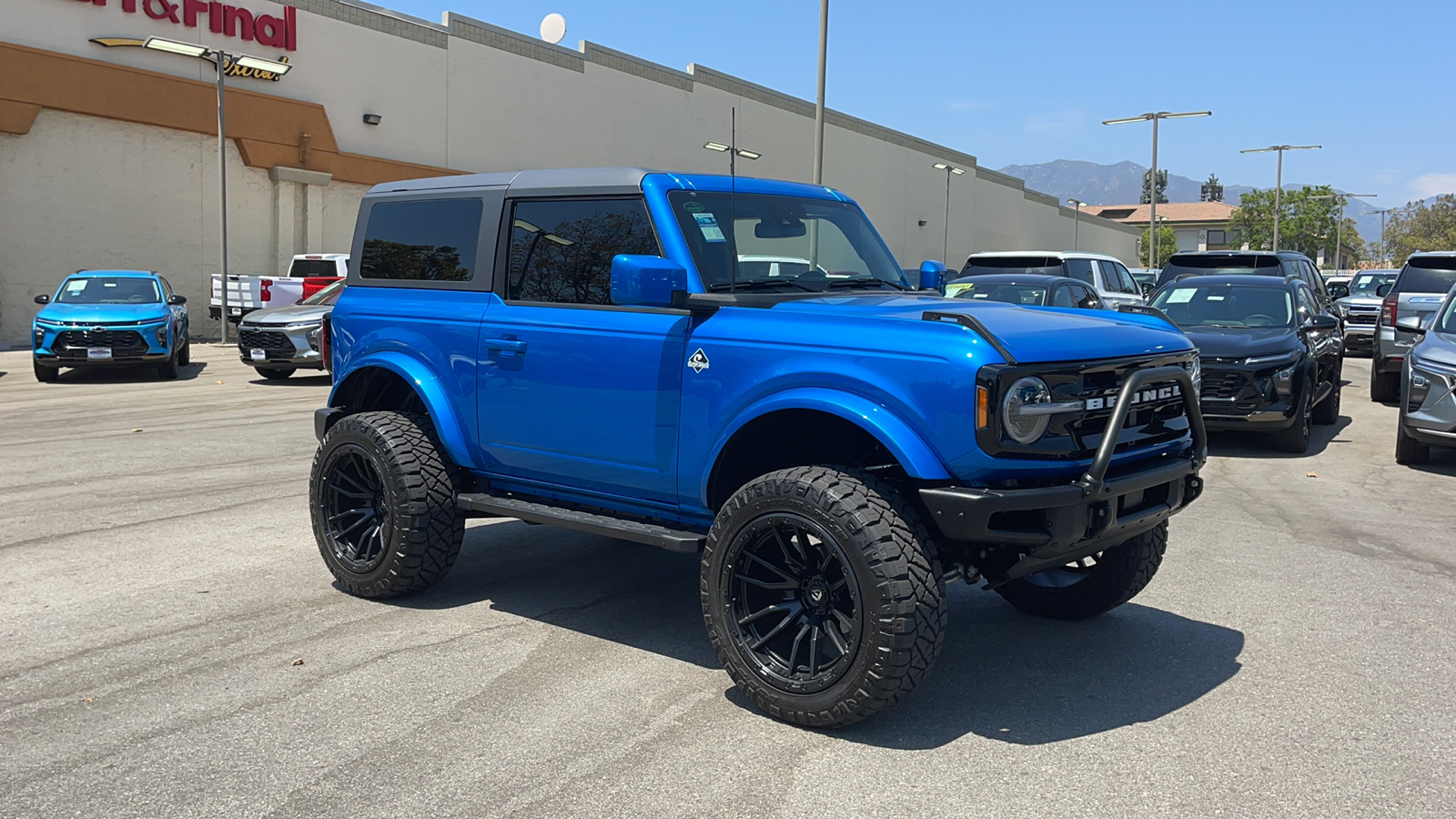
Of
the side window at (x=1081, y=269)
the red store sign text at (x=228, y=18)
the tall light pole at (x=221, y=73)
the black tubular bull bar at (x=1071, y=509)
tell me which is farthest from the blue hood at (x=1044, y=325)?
the red store sign text at (x=228, y=18)

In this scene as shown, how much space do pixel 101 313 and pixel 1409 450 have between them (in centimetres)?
1744

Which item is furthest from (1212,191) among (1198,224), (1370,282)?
(1370,282)

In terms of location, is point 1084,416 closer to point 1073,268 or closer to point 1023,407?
point 1023,407

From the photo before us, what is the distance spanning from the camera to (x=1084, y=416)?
167 inches

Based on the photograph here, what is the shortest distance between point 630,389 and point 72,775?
2.41 metres

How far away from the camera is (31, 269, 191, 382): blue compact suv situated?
17.6 m

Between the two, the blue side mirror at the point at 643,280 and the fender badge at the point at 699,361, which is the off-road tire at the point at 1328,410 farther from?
the blue side mirror at the point at 643,280

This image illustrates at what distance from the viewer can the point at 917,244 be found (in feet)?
198

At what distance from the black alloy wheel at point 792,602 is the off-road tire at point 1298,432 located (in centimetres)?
841

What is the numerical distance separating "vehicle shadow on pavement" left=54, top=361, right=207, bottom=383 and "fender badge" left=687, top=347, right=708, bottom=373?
16.4 meters

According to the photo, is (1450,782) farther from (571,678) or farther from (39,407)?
(39,407)

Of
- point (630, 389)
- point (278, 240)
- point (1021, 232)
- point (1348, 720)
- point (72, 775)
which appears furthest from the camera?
point (1021, 232)

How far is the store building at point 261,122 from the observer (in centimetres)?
2561

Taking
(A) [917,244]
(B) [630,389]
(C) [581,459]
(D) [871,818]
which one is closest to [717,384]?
(B) [630,389]
